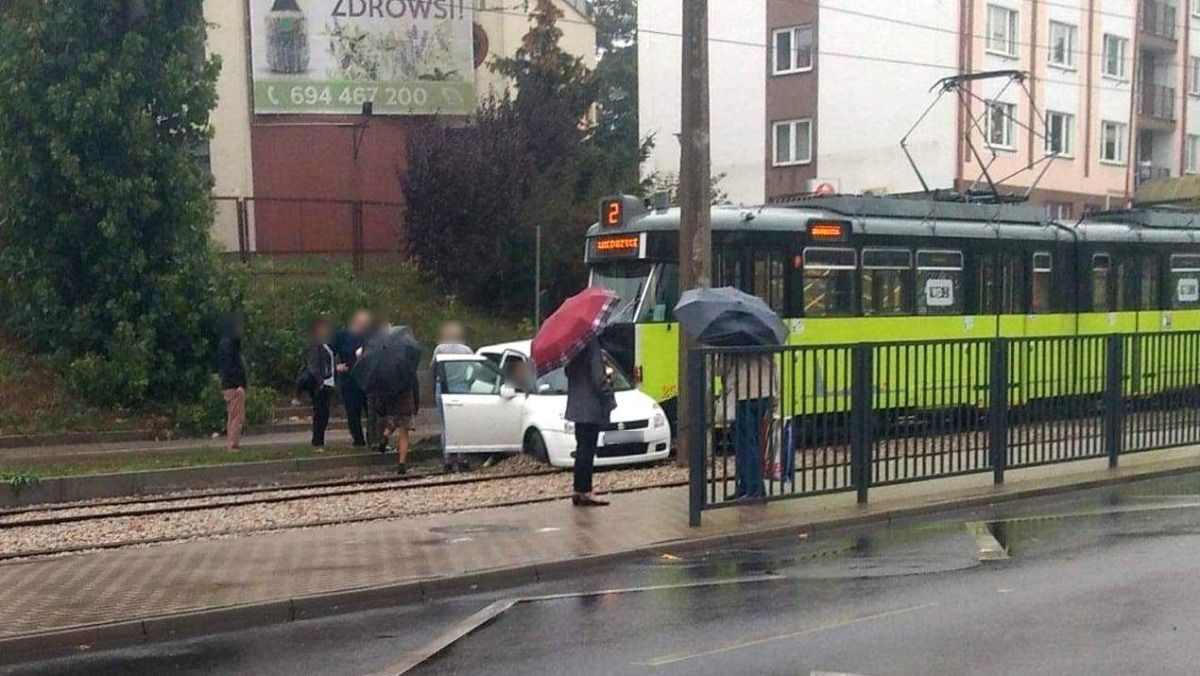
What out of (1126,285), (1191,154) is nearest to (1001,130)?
(1191,154)

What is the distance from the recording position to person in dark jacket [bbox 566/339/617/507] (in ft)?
41.6

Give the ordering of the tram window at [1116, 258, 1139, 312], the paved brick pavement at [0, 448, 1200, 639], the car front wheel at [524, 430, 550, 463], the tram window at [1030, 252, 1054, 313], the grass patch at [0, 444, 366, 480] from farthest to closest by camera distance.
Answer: the tram window at [1116, 258, 1139, 312]
the tram window at [1030, 252, 1054, 313]
the grass patch at [0, 444, 366, 480]
the car front wheel at [524, 430, 550, 463]
the paved brick pavement at [0, 448, 1200, 639]

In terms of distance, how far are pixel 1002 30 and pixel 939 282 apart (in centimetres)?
2457

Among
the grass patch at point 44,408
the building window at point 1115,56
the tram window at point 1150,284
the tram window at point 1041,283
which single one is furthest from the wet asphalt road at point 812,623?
the building window at point 1115,56

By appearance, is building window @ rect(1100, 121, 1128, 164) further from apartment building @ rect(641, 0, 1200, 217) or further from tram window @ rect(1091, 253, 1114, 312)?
tram window @ rect(1091, 253, 1114, 312)

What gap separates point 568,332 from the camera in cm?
1265

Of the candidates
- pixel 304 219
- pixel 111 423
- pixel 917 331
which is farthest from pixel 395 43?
pixel 917 331

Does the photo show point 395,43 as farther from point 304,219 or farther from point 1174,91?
point 1174,91

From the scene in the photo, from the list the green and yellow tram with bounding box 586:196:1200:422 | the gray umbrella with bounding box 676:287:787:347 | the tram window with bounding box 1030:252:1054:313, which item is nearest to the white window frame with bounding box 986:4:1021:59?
the green and yellow tram with bounding box 586:196:1200:422

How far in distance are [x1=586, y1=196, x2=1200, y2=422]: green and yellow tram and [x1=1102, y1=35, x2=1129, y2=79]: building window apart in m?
A: 24.6

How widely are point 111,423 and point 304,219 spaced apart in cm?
957

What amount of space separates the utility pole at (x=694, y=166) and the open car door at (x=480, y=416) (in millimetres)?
2457

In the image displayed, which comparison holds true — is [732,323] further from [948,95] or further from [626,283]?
[948,95]

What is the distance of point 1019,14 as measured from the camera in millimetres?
43031
